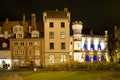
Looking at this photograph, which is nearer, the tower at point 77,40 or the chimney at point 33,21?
the tower at point 77,40

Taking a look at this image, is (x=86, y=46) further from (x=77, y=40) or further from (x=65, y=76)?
(x=65, y=76)

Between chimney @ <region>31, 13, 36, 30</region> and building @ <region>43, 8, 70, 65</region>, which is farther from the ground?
chimney @ <region>31, 13, 36, 30</region>

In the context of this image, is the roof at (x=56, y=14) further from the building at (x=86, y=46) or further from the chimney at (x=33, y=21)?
the chimney at (x=33, y=21)

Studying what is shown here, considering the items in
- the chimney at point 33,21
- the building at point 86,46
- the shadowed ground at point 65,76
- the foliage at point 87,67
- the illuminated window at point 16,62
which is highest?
the chimney at point 33,21

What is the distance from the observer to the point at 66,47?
7300 centimetres

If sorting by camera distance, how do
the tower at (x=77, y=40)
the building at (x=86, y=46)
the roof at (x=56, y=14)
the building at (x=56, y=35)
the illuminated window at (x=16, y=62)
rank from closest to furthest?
the illuminated window at (x=16, y=62) → the building at (x=56, y=35) → the roof at (x=56, y=14) → the tower at (x=77, y=40) → the building at (x=86, y=46)

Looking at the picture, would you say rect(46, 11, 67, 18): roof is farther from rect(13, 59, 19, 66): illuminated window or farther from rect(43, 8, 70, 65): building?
rect(13, 59, 19, 66): illuminated window

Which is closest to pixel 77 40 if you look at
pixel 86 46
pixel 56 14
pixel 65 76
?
pixel 86 46

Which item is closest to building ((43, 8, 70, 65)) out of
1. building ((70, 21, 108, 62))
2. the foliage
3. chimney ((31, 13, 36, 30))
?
building ((70, 21, 108, 62))

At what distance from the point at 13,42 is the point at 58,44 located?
9.92 meters

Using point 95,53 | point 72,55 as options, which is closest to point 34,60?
point 72,55

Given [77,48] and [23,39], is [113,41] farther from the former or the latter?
[23,39]

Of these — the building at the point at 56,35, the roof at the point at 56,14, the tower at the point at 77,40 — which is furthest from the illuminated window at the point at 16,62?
the tower at the point at 77,40

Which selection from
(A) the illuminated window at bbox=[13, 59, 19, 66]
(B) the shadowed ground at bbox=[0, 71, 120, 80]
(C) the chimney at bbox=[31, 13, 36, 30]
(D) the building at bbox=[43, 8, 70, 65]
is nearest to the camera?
(B) the shadowed ground at bbox=[0, 71, 120, 80]
